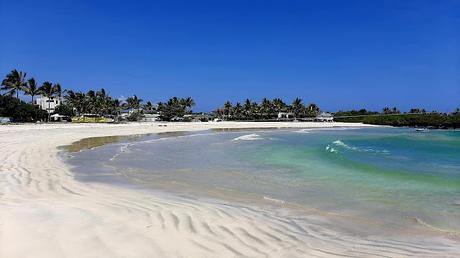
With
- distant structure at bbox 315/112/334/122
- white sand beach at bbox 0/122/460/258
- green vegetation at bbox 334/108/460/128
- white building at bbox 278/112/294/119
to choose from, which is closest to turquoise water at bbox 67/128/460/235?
white sand beach at bbox 0/122/460/258

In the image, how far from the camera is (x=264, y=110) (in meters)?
126

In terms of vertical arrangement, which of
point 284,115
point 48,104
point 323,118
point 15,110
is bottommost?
point 323,118

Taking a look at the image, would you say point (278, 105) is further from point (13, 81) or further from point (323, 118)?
point (13, 81)

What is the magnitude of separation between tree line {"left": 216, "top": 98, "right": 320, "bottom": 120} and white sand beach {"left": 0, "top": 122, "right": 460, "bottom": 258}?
112 meters

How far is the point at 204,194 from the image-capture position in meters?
11.9

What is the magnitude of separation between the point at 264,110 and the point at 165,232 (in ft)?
394

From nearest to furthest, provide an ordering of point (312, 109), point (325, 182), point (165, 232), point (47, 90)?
point (165, 232)
point (325, 182)
point (47, 90)
point (312, 109)

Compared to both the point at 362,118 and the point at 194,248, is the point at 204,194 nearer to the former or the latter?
the point at 194,248

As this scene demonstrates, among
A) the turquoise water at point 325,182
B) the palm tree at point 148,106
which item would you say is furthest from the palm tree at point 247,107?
the turquoise water at point 325,182

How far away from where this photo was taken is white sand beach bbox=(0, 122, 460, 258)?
6.02 m

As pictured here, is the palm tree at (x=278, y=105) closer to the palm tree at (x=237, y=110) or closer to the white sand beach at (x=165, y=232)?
the palm tree at (x=237, y=110)

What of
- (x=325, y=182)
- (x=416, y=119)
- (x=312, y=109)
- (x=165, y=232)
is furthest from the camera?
(x=312, y=109)

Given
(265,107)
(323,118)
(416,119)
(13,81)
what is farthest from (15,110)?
(416,119)

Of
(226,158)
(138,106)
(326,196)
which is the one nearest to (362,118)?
(138,106)
